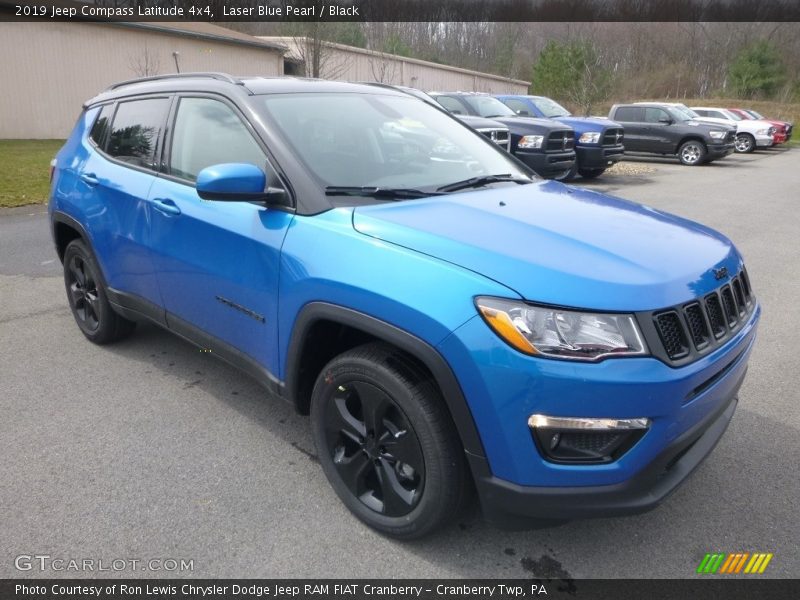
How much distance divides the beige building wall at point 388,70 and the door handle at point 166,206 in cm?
2501

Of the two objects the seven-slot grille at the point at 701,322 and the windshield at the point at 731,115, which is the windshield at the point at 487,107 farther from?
the windshield at the point at 731,115

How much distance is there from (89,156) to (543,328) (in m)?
3.50

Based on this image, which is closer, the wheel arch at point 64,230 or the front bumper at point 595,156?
the wheel arch at point 64,230

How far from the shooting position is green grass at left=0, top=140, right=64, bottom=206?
10454mm

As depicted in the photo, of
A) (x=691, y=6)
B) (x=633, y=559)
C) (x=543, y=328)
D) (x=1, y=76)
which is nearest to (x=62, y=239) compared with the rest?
(x=543, y=328)

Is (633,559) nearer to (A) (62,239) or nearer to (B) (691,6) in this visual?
(A) (62,239)

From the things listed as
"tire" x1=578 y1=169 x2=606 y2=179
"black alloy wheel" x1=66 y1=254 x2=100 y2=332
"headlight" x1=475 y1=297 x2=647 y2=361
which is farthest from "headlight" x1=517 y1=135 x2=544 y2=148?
"headlight" x1=475 y1=297 x2=647 y2=361

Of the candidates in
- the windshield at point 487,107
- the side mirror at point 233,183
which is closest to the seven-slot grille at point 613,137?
the windshield at point 487,107

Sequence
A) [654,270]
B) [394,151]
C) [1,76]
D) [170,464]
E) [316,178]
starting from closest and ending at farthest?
[654,270]
[316,178]
[170,464]
[394,151]
[1,76]

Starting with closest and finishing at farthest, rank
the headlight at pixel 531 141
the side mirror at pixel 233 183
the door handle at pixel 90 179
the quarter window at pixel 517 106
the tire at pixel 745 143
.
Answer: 1. the side mirror at pixel 233 183
2. the door handle at pixel 90 179
3. the headlight at pixel 531 141
4. the quarter window at pixel 517 106
5. the tire at pixel 745 143

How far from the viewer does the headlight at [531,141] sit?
12.1 m

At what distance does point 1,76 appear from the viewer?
794 inches

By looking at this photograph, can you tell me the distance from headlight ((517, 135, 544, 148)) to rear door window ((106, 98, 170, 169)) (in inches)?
366

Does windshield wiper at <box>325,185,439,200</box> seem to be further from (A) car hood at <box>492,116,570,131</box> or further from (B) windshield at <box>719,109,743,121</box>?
(B) windshield at <box>719,109,743,121</box>
